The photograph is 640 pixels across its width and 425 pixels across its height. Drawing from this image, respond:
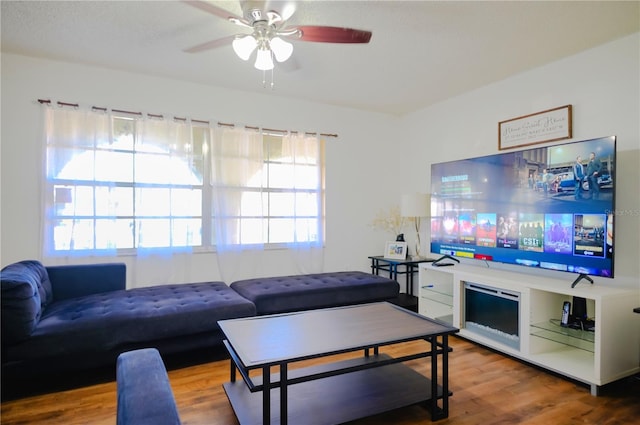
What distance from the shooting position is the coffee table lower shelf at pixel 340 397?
1.81 m

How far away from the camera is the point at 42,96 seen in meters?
3.13

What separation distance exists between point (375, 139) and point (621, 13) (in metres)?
2.72

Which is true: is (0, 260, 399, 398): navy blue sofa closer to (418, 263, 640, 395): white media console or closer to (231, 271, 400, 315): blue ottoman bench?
(231, 271, 400, 315): blue ottoman bench

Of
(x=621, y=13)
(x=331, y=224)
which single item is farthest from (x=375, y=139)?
(x=621, y=13)

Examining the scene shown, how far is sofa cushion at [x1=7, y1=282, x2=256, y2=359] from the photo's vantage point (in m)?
2.18

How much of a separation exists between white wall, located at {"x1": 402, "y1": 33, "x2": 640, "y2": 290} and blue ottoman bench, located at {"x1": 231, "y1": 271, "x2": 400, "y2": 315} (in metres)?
1.10

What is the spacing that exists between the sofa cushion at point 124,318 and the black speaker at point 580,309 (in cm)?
242

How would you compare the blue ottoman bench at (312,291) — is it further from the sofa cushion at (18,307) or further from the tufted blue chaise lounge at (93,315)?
the sofa cushion at (18,307)

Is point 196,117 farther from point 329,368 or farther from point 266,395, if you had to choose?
point 266,395

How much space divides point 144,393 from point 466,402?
1.87 meters

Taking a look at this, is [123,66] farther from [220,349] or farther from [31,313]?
[220,349]

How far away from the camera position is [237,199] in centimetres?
382

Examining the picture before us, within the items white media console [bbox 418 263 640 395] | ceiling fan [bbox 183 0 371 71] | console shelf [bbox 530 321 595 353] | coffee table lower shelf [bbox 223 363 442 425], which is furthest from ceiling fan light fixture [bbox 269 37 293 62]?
console shelf [bbox 530 321 595 353]

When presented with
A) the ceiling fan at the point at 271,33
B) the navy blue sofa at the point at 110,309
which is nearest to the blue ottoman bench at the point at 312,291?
the navy blue sofa at the point at 110,309
